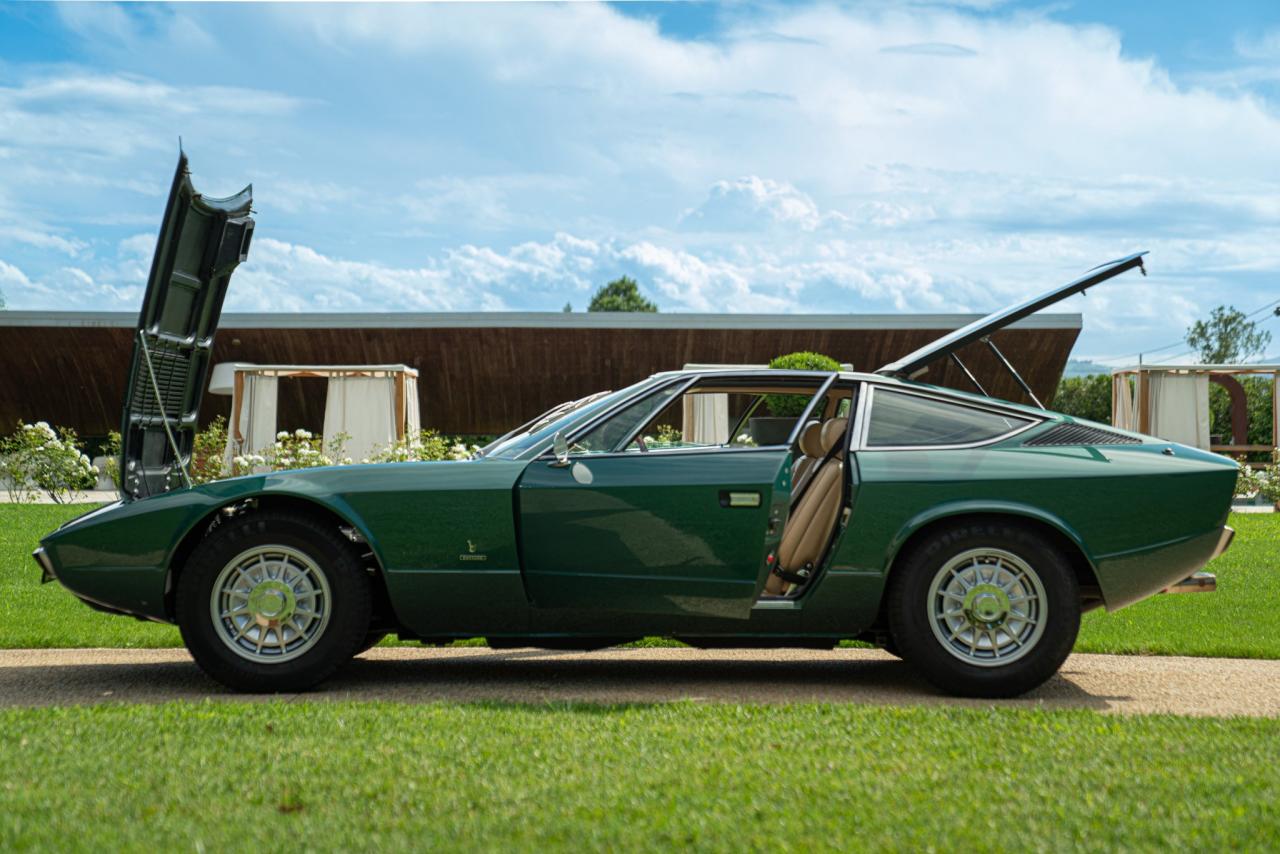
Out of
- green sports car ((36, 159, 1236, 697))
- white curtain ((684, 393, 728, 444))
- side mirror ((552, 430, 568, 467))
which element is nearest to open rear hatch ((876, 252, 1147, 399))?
green sports car ((36, 159, 1236, 697))

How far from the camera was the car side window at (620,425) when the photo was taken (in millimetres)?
5875

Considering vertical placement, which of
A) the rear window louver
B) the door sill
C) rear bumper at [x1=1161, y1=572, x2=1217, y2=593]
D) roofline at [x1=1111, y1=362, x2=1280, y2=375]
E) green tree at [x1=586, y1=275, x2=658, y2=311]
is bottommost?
the door sill

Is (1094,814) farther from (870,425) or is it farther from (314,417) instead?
(314,417)

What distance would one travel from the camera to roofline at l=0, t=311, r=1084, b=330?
2752 centimetres

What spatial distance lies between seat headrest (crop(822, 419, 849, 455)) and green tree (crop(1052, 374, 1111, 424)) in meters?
37.8

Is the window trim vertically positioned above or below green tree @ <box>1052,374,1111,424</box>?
below

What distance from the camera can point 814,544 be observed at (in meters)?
6.19

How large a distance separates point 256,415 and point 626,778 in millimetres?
18134

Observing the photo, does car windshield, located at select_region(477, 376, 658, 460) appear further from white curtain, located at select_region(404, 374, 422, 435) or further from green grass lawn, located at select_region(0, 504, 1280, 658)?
white curtain, located at select_region(404, 374, 422, 435)

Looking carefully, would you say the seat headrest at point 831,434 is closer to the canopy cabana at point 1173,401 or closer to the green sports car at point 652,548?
the green sports car at point 652,548

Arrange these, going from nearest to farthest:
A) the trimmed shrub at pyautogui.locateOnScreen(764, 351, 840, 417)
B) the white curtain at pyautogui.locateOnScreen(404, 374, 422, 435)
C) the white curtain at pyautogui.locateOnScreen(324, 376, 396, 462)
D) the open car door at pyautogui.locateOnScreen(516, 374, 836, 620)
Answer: the open car door at pyautogui.locateOnScreen(516, 374, 836, 620), the trimmed shrub at pyautogui.locateOnScreen(764, 351, 840, 417), the white curtain at pyautogui.locateOnScreen(324, 376, 396, 462), the white curtain at pyautogui.locateOnScreen(404, 374, 422, 435)

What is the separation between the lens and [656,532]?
5.69 metres

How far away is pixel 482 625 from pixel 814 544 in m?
1.57

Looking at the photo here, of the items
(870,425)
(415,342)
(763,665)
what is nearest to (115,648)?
(763,665)
